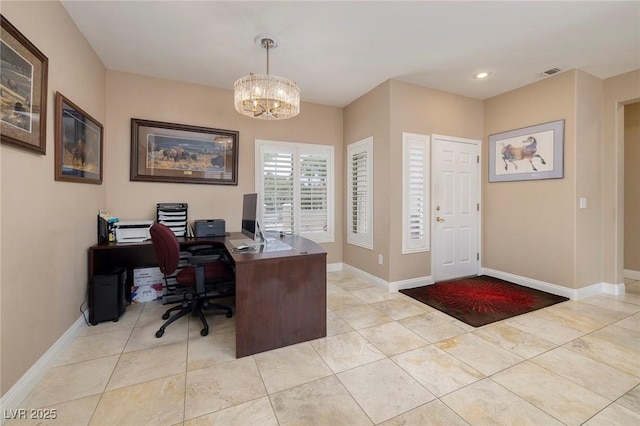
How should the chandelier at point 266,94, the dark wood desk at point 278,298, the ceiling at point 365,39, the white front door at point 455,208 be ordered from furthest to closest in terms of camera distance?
the white front door at point 455,208
the chandelier at point 266,94
the ceiling at point 365,39
the dark wood desk at point 278,298

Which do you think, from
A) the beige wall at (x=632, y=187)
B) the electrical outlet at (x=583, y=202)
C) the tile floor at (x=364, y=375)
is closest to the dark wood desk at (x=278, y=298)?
the tile floor at (x=364, y=375)

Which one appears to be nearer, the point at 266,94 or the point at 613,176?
the point at 266,94

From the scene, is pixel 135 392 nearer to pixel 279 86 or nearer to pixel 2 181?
pixel 2 181

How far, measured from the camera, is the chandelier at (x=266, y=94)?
233 cm

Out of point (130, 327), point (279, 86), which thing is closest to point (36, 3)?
point (279, 86)

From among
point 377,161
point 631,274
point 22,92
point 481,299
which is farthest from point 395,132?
point 631,274

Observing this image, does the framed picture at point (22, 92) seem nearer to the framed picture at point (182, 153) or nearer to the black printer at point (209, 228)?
the framed picture at point (182, 153)

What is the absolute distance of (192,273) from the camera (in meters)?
2.51

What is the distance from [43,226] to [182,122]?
6.75 ft

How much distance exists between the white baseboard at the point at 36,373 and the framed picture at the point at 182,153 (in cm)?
182

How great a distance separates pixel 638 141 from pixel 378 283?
14.0 ft

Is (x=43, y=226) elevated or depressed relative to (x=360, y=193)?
depressed

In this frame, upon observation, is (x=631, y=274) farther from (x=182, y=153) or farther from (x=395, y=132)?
(x=182, y=153)

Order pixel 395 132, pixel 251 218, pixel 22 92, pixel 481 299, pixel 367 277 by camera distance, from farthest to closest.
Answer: pixel 367 277 → pixel 395 132 → pixel 481 299 → pixel 251 218 → pixel 22 92
